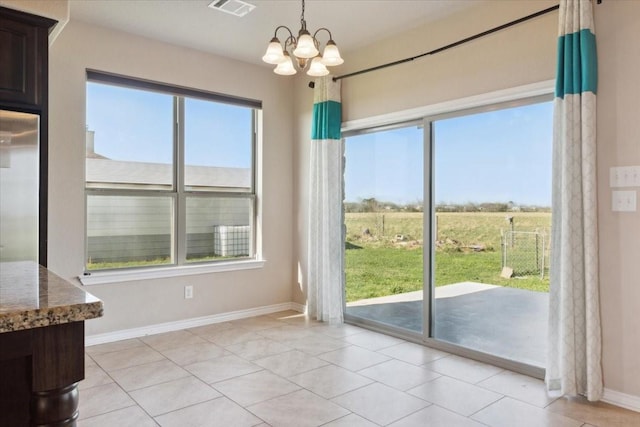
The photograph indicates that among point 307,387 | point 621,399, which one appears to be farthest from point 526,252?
point 307,387

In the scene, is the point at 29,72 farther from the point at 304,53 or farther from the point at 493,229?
the point at 493,229

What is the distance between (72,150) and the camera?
12.4 feet

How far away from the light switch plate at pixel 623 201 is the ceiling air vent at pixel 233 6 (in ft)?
9.60

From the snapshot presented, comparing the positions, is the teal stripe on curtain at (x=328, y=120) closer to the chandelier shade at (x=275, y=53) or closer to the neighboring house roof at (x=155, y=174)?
the neighboring house roof at (x=155, y=174)

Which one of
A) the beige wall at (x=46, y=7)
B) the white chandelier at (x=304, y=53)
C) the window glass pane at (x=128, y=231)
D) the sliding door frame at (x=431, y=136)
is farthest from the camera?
the window glass pane at (x=128, y=231)

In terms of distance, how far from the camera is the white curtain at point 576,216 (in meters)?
2.70

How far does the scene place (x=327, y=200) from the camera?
4535 mm

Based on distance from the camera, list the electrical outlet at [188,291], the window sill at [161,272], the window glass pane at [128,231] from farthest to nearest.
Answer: the electrical outlet at [188,291], the window glass pane at [128,231], the window sill at [161,272]

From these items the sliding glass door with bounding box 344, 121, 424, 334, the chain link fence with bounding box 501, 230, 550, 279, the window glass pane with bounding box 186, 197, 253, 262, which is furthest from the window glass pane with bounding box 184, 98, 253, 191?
the chain link fence with bounding box 501, 230, 550, 279

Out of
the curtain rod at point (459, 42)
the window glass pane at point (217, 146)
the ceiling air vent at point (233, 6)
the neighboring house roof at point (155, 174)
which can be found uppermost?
the ceiling air vent at point (233, 6)

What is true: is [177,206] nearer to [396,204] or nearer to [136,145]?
[136,145]

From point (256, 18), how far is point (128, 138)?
167 centimetres

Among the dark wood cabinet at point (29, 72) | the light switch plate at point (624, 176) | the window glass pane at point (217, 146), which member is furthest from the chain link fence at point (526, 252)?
the dark wood cabinet at point (29, 72)

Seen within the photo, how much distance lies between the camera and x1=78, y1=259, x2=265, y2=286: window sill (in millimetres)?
3885
